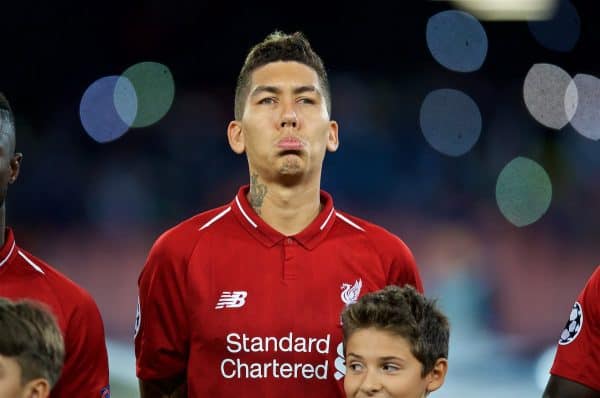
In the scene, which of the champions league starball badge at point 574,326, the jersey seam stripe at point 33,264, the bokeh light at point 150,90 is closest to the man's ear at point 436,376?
the champions league starball badge at point 574,326

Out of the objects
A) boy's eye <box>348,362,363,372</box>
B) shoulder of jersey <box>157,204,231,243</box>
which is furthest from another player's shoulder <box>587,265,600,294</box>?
shoulder of jersey <box>157,204,231,243</box>

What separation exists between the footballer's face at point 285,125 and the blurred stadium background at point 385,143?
358 centimetres

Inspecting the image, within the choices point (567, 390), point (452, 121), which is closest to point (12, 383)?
point (567, 390)

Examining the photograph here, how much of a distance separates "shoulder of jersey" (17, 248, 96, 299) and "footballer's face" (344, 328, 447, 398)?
0.67 meters

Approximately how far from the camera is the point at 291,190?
106 inches

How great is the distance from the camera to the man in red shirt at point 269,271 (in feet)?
8.34

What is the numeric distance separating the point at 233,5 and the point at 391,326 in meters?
4.32

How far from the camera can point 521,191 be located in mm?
6441

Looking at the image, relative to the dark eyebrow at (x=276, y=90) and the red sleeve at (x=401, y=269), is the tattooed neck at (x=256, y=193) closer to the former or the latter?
the dark eyebrow at (x=276, y=90)

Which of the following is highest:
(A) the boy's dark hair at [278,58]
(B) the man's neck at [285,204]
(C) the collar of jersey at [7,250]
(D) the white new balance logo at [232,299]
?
(A) the boy's dark hair at [278,58]

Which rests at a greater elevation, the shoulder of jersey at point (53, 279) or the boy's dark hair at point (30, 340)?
the shoulder of jersey at point (53, 279)

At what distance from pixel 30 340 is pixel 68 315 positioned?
369mm

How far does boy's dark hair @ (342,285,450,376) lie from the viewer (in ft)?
7.97

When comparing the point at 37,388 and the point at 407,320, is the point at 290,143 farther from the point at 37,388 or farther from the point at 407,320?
the point at 37,388
